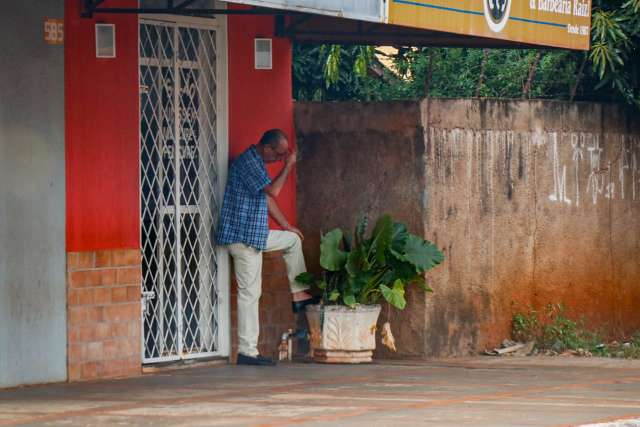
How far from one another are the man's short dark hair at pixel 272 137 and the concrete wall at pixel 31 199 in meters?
1.84

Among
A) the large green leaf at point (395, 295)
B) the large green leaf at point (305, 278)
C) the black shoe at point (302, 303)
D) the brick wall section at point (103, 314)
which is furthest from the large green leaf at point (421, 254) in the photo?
the brick wall section at point (103, 314)

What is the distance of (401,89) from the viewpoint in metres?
17.2

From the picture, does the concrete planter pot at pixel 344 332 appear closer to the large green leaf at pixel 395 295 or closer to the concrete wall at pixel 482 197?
the large green leaf at pixel 395 295

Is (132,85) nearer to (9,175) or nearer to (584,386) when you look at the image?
(9,175)

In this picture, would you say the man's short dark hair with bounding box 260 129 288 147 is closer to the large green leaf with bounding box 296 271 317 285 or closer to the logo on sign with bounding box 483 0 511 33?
the large green leaf with bounding box 296 271 317 285

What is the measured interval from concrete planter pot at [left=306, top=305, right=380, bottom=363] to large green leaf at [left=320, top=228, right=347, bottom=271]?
34cm

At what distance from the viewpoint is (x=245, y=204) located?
1141 centimetres

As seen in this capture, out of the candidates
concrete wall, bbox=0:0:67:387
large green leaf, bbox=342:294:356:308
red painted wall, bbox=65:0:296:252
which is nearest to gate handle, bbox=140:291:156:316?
red painted wall, bbox=65:0:296:252

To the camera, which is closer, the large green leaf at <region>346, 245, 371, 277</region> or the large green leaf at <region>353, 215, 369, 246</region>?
the large green leaf at <region>346, 245, 371, 277</region>

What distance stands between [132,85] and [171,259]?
55.1 inches

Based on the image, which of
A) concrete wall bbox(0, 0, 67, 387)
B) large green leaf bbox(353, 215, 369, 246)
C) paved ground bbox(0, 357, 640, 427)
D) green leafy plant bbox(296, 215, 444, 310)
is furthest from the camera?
large green leaf bbox(353, 215, 369, 246)

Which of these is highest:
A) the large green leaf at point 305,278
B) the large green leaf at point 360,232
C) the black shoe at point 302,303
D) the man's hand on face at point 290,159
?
the man's hand on face at point 290,159

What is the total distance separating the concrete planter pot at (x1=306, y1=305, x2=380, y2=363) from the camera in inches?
460

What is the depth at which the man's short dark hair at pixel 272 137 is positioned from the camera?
11.5m
